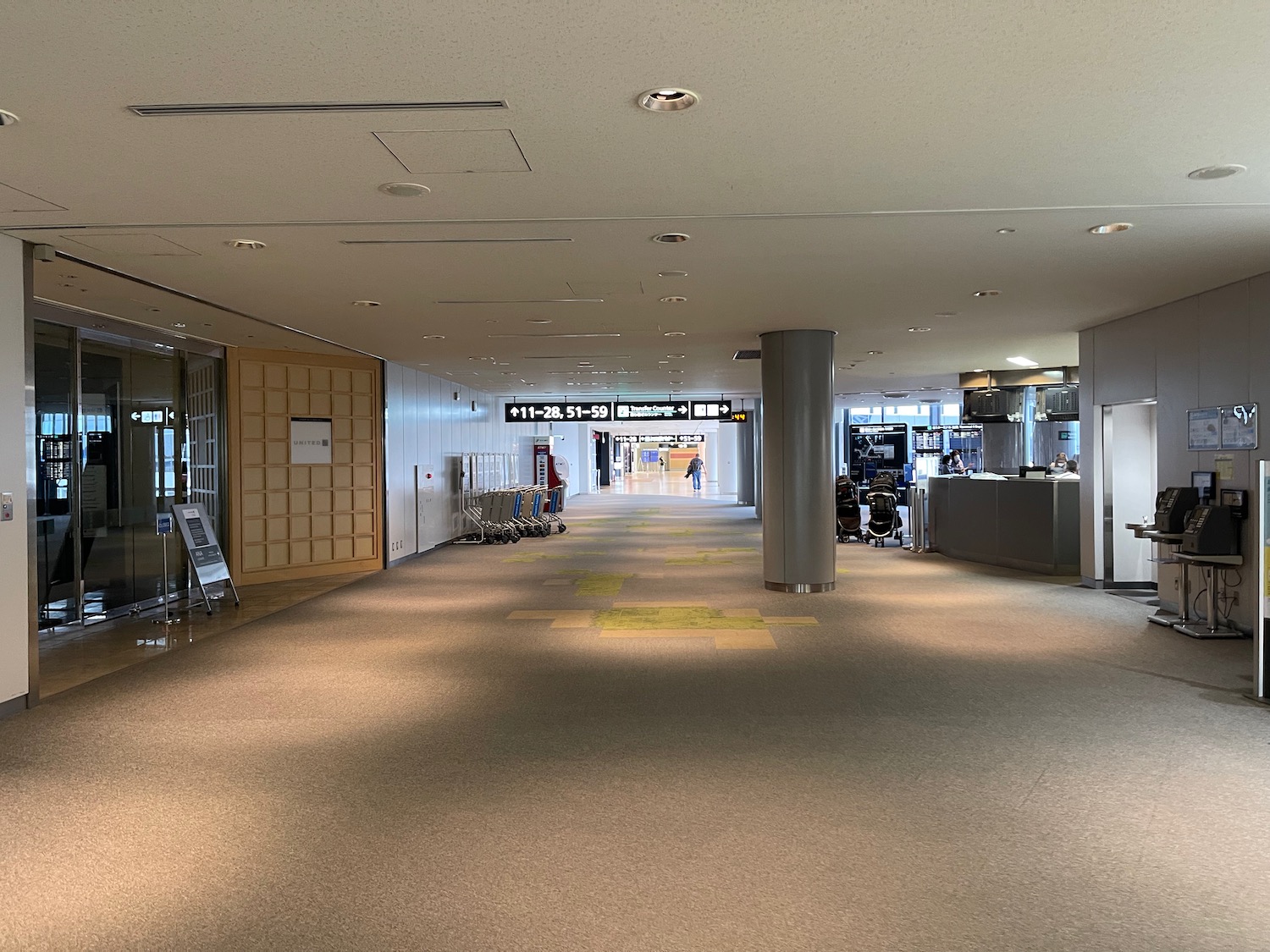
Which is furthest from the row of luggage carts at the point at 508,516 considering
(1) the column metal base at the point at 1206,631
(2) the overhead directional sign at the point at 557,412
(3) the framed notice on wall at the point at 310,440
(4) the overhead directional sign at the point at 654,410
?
(1) the column metal base at the point at 1206,631

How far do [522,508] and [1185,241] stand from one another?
43.6ft

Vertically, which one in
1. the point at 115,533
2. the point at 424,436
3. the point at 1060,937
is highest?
the point at 424,436

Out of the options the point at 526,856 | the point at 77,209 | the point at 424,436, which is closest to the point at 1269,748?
the point at 526,856

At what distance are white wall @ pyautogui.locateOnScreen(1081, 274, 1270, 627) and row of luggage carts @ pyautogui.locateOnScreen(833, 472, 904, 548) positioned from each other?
4954 millimetres

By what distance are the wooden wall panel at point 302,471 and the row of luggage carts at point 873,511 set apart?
24.0ft

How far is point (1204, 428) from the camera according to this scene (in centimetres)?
810

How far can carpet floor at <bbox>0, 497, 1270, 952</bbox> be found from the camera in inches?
117

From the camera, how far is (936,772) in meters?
4.29

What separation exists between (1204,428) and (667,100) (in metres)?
6.69

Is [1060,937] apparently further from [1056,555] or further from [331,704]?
[1056,555]

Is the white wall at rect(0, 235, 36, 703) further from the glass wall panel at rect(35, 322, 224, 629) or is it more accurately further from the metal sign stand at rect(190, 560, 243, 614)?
the metal sign stand at rect(190, 560, 243, 614)

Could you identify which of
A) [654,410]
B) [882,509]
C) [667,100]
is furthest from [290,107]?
[654,410]

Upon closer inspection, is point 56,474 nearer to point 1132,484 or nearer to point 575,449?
point 1132,484

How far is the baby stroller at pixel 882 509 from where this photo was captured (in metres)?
15.4
